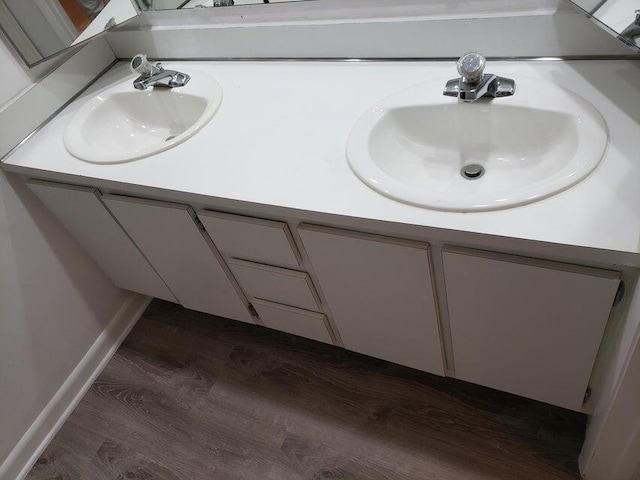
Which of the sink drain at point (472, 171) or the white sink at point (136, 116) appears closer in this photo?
the sink drain at point (472, 171)

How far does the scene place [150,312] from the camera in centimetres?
189

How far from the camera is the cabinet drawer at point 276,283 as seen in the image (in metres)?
1.17

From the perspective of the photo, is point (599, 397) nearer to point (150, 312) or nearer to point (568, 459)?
point (568, 459)

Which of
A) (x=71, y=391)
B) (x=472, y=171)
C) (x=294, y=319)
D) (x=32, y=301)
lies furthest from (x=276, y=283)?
(x=71, y=391)

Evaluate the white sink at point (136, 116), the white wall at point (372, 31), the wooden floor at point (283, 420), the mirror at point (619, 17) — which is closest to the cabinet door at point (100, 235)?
the white sink at point (136, 116)

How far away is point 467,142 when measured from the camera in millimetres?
1047

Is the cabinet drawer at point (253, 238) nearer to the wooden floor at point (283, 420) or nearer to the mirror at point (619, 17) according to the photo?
the wooden floor at point (283, 420)

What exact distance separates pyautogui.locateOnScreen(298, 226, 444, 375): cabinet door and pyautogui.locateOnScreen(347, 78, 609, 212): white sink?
133mm

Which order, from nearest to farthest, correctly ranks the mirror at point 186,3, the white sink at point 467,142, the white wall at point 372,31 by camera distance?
the white sink at point 467,142 < the white wall at point 372,31 < the mirror at point 186,3

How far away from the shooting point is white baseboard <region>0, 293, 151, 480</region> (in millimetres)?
1523

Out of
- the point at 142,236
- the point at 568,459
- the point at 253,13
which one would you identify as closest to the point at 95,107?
the point at 142,236

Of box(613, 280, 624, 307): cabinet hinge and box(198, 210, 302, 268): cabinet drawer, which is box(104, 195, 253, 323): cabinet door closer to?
box(198, 210, 302, 268): cabinet drawer

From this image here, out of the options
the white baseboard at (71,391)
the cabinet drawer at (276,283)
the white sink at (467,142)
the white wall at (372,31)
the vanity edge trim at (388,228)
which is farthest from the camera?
the white baseboard at (71,391)

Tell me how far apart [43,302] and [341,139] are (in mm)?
1110
